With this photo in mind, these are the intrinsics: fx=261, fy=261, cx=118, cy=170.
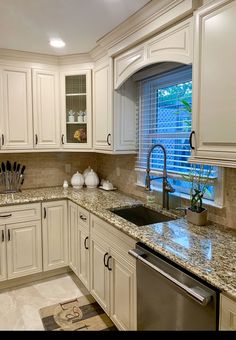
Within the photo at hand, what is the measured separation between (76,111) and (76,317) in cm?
215

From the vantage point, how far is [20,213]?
8.71ft

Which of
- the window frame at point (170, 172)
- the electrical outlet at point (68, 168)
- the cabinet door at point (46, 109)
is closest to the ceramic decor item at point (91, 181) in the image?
the electrical outlet at point (68, 168)

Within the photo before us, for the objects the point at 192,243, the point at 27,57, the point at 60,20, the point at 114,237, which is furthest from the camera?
the point at 27,57

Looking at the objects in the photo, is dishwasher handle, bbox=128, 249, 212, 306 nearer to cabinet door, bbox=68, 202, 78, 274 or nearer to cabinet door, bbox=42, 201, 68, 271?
cabinet door, bbox=68, 202, 78, 274

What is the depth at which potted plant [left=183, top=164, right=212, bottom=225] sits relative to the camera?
1807mm

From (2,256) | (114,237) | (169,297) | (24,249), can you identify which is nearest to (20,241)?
(24,249)

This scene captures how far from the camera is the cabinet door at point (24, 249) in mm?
2648

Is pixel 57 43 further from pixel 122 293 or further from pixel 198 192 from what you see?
pixel 122 293

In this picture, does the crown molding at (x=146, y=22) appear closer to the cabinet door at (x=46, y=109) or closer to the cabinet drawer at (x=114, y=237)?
the cabinet door at (x=46, y=109)

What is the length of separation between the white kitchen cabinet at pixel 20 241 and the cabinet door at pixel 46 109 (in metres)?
0.78

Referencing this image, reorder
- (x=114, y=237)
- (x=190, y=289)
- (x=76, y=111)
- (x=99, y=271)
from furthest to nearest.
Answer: (x=76, y=111), (x=99, y=271), (x=114, y=237), (x=190, y=289)

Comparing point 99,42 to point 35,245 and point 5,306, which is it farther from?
point 5,306

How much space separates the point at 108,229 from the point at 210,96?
1.18 metres

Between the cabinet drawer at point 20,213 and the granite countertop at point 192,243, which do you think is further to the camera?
the cabinet drawer at point 20,213
